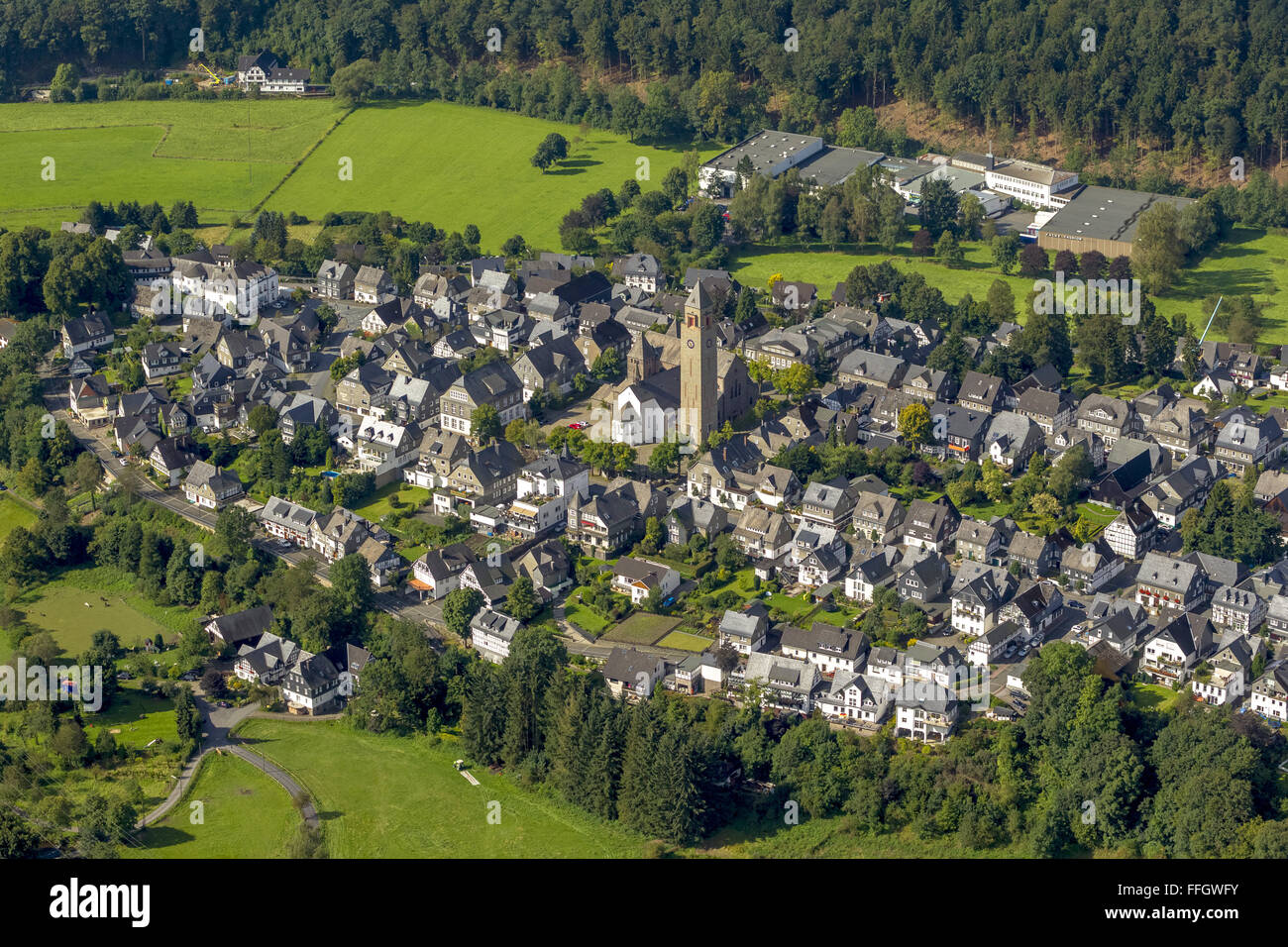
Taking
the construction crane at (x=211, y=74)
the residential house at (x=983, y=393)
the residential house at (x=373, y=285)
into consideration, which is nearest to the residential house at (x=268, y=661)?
the residential house at (x=983, y=393)

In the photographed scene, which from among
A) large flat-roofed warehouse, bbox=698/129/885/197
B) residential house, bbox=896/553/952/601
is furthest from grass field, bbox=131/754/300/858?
large flat-roofed warehouse, bbox=698/129/885/197

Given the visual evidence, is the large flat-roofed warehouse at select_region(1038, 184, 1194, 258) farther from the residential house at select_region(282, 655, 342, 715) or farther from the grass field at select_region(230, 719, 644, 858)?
the grass field at select_region(230, 719, 644, 858)

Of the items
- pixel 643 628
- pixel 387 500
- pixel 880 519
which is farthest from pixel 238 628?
pixel 880 519

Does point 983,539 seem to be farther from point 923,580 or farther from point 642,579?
point 642,579

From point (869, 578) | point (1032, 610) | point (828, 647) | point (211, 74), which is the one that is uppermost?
point (211, 74)

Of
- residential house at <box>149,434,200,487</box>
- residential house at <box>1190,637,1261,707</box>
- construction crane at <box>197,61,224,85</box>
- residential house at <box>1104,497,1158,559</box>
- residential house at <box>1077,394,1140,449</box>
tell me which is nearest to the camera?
residential house at <box>1190,637,1261,707</box>

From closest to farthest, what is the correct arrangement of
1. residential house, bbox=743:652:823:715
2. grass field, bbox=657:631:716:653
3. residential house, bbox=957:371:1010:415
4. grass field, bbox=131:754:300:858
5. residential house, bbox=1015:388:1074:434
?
grass field, bbox=131:754:300:858, residential house, bbox=743:652:823:715, grass field, bbox=657:631:716:653, residential house, bbox=1015:388:1074:434, residential house, bbox=957:371:1010:415
